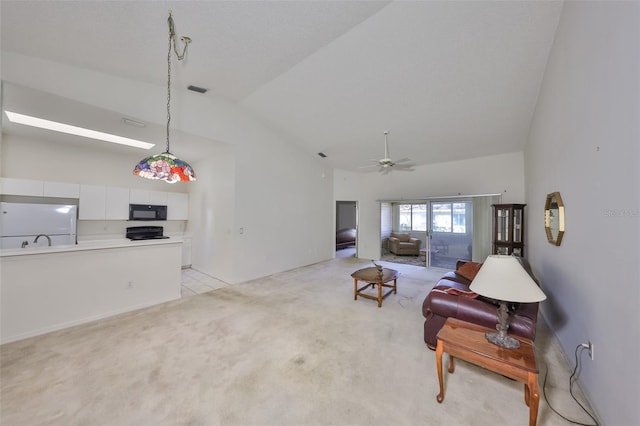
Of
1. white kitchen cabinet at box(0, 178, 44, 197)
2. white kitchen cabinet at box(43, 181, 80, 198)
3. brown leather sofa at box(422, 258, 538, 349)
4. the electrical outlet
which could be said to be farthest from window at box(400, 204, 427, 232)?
white kitchen cabinet at box(0, 178, 44, 197)

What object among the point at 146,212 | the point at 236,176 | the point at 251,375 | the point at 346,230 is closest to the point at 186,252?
the point at 146,212

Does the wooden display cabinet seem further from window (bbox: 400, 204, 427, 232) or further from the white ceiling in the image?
window (bbox: 400, 204, 427, 232)

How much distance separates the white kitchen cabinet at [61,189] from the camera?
394 cm

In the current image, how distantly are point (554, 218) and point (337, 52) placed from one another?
3478 millimetres

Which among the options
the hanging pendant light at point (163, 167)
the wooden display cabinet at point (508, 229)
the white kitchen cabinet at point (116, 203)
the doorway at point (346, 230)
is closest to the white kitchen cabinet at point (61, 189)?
the white kitchen cabinet at point (116, 203)

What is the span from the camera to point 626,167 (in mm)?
1308

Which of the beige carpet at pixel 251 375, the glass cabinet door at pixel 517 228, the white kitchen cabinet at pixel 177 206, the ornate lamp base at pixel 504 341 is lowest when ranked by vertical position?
the beige carpet at pixel 251 375

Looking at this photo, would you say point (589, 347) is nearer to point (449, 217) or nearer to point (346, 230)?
point (449, 217)

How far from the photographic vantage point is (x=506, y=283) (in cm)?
154

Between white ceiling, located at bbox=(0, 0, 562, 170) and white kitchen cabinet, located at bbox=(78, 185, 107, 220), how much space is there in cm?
261

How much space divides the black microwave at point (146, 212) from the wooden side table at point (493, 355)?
589 centimetres

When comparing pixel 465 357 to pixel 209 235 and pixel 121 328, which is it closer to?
pixel 121 328

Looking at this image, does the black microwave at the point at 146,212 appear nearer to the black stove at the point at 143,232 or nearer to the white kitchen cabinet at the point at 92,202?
the black stove at the point at 143,232

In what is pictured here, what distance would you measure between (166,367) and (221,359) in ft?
1.53
